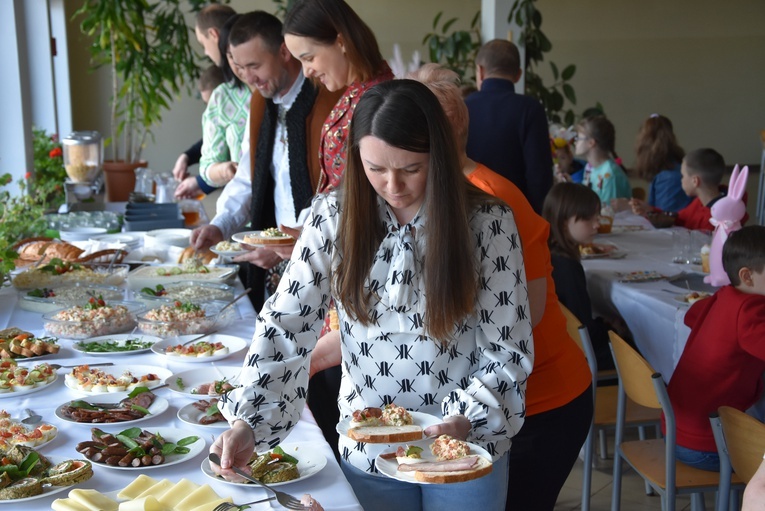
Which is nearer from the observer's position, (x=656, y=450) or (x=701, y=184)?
(x=656, y=450)

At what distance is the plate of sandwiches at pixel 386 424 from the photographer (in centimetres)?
137

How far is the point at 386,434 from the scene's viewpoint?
1363mm

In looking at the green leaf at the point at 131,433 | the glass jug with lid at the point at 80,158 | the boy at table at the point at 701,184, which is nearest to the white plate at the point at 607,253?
the boy at table at the point at 701,184

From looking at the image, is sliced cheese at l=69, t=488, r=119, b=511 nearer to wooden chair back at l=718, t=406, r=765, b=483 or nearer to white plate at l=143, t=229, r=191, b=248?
wooden chair back at l=718, t=406, r=765, b=483

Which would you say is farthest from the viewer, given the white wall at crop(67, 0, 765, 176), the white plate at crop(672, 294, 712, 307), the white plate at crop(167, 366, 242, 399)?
the white wall at crop(67, 0, 765, 176)

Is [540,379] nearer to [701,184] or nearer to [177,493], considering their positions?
[177,493]

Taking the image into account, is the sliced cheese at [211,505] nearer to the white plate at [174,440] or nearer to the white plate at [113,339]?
the white plate at [174,440]

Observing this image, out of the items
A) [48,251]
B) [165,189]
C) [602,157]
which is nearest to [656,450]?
[48,251]

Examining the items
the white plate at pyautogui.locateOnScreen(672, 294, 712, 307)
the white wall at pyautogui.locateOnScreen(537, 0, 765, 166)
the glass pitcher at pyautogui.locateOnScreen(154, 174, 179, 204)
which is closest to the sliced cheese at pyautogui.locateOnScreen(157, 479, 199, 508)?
the white plate at pyautogui.locateOnScreen(672, 294, 712, 307)

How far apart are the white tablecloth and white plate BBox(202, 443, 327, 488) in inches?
70.7

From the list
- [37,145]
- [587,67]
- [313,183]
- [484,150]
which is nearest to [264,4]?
[587,67]

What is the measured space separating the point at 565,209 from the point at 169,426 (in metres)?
2.33

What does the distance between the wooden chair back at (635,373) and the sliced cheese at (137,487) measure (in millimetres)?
1435

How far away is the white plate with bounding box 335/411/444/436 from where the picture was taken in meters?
1.43
